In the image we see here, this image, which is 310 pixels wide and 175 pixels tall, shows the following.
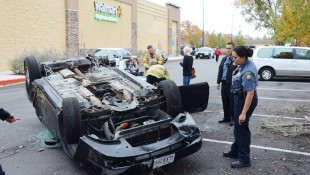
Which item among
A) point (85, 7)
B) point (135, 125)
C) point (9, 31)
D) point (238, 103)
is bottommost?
point (135, 125)

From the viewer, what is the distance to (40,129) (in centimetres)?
691

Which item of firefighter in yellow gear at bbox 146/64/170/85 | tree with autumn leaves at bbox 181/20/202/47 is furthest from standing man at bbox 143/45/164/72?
tree with autumn leaves at bbox 181/20/202/47

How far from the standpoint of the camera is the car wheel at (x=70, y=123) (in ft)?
15.0

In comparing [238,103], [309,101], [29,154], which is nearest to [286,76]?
[309,101]

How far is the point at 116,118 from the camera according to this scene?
16.5 ft

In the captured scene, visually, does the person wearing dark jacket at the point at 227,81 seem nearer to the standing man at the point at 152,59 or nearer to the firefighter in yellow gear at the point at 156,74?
the firefighter in yellow gear at the point at 156,74

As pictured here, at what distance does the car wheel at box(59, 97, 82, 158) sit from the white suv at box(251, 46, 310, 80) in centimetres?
1265

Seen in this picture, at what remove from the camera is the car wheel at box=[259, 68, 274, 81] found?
51.7 ft

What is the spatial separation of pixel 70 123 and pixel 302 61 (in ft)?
43.1

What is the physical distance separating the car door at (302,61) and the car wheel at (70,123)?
1293cm

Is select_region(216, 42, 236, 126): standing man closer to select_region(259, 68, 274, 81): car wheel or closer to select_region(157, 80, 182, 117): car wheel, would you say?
select_region(157, 80, 182, 117): car wheel

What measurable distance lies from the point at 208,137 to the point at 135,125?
77.2 inches

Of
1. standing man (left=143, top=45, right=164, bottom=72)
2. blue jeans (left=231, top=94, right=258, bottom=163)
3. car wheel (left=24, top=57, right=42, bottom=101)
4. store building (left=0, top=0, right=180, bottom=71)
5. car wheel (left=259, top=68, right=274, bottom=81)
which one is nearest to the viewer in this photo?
blue jeans (left=231, top=94, right=258, bottom=163)

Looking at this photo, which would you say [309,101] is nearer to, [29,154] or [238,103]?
[238,103]
